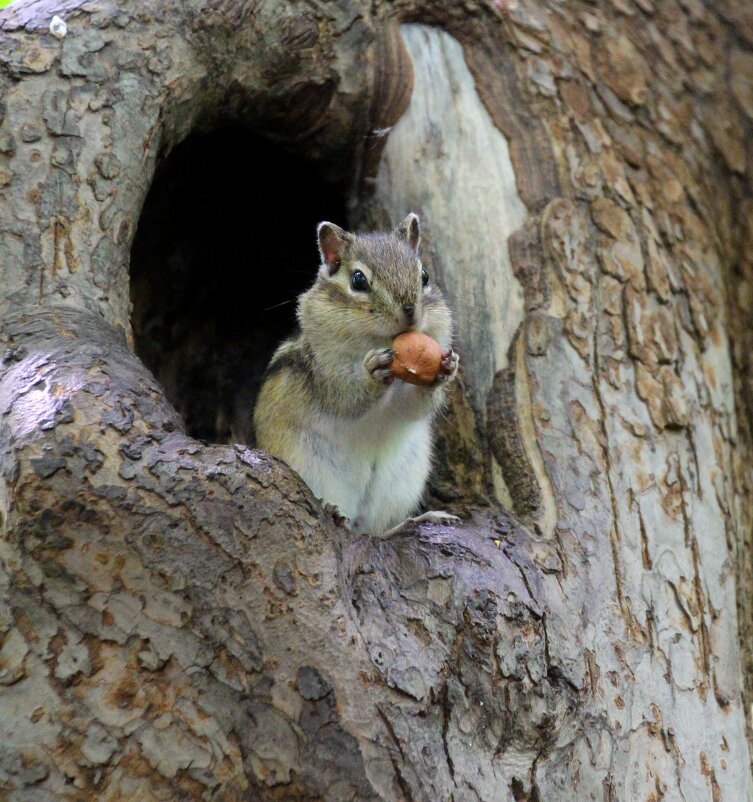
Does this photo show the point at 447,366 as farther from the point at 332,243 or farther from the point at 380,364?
the point at 332,243

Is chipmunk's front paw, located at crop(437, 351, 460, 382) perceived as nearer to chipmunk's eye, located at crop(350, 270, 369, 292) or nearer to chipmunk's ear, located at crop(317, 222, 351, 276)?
chipmunk's eye, located at crop(350, 270, 369, 292)

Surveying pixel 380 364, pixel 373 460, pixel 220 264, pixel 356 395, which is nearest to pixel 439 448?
pixel 373 460

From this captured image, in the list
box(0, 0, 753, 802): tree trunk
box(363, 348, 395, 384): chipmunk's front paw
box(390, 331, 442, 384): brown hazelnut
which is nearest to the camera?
box(0, 0, 753, 802): tree trunk

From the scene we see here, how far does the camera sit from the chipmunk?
4332 millimetres

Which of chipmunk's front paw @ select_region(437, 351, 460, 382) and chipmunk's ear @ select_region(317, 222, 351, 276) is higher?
chipmunk's front paw @ select_region(437, 351, 460, 382)

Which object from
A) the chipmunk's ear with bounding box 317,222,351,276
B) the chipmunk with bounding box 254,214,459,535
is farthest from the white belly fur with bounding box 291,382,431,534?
the chipmunk's ear with bounding box 317,222,351,276

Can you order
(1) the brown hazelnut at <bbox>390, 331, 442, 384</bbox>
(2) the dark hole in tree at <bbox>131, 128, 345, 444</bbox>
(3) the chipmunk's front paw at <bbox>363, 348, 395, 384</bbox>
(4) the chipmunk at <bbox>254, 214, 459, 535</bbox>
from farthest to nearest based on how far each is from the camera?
1. (2) the dark hole in tree at <bbox>131, 128, 345, 444</bbox>
2. (4) the chipmunk at <bbox>254, 214, 459, 535</bbox>
3. (3) the chipmunk's front paw at <bbox>363, 348, 395, 384</bbox>
4. (1) the brown hazelnut at <bbox>390, 331, 442, 384</bbox>

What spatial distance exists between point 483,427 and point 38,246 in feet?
6.44

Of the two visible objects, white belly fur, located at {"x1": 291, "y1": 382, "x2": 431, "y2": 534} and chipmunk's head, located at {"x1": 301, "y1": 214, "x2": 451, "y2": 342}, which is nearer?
chipmunk's head, located at {"x1": 301, "y1": 214, "x2": 451, "y2": 342}

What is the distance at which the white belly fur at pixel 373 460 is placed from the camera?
4516 millimetres

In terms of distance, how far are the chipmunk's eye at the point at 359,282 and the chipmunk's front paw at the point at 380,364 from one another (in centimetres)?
34

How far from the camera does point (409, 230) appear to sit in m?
4.53

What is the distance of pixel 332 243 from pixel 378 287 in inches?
17.6

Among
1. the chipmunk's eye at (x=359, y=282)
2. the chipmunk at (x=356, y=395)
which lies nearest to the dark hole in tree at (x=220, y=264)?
the chipmunk at (x=356, y=395)
